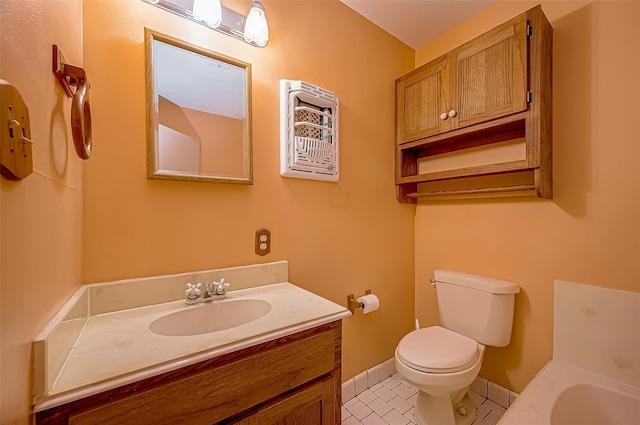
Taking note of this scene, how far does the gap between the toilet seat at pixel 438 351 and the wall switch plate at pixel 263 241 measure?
2.85ft

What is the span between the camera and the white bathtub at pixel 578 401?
1033 millimetres

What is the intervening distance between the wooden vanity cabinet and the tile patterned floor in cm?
68

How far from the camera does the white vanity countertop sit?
587mm

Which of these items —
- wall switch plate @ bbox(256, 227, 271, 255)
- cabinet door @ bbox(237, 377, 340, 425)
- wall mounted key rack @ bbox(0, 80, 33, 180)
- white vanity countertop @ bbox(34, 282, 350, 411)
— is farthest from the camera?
wall switch plate @ bbox(256, 227, 271, 255)

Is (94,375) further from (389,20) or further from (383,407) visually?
(389,20)

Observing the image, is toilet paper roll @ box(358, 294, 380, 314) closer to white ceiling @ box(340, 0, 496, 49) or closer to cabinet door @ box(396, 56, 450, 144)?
cabinet door @ box(396, 56, 450, 144)

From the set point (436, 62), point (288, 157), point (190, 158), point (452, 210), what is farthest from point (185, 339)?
point (436, 62)

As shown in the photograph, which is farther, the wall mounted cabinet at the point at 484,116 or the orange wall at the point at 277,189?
the wall mounted cabinet at the point at 484,116

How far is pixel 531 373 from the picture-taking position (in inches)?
59.2

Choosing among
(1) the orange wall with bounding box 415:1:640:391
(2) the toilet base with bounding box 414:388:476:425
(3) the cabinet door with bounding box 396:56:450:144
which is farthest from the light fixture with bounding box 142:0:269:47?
(2) the toilet base with bounding box 414:388:476:425

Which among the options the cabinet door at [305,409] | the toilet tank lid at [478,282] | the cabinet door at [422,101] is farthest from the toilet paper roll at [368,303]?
the cabinet door at [422,101]

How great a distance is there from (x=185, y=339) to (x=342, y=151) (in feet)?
4.12

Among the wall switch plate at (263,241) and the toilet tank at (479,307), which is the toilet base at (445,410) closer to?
the toilet tank at (479,307)

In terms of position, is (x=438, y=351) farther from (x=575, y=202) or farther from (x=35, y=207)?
(x=35, y=207)
